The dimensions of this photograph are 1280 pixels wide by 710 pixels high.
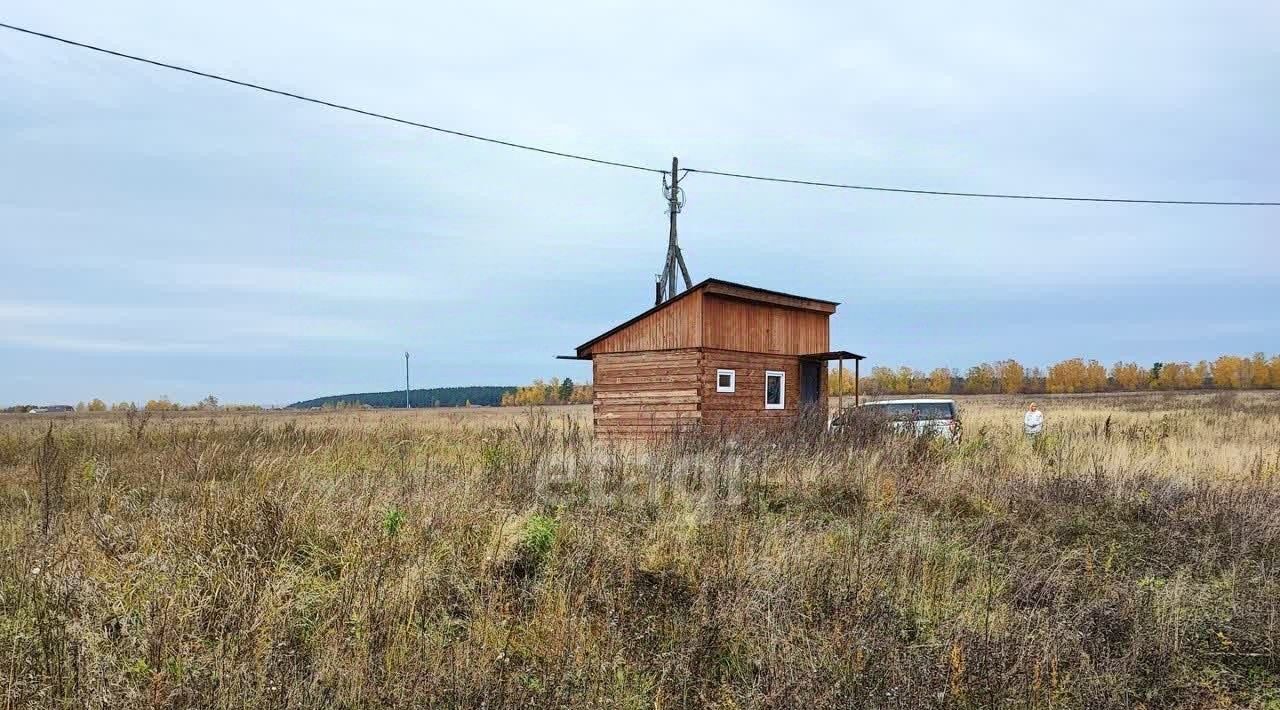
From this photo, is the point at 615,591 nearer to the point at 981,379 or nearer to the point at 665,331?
the point at 665,331

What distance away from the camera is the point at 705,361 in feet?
60.1

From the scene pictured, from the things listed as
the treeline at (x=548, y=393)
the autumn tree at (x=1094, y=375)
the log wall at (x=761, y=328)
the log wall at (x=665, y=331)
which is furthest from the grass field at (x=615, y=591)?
the autumn tree at (x=1094, y=375)

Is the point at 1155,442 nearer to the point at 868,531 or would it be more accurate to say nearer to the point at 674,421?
the point at 674,421

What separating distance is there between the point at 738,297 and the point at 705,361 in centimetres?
191

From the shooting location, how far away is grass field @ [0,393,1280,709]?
391 cm

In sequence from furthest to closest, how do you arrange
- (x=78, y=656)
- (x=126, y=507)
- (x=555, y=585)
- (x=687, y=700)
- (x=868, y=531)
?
(x=868, y=531), (x=126, y=507), (x=555, y=585), (x=687, y=700), (x=78, y=656)

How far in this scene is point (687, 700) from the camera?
4.04 metres

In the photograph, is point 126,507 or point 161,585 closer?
point 161,585

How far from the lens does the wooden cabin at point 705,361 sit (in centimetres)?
1834

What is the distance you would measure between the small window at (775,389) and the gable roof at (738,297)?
185cm

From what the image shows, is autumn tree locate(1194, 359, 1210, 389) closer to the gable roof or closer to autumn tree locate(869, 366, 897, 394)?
autumn tree locate(869, 366, 897, 394)

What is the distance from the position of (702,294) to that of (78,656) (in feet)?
49.8

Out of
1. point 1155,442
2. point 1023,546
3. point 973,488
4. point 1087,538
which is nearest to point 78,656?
point 1023,546

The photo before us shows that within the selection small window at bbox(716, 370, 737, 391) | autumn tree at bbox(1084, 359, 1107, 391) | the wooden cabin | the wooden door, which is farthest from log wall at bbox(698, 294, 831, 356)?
autumn tree at bbox(1084, 359, 1107, 391)
